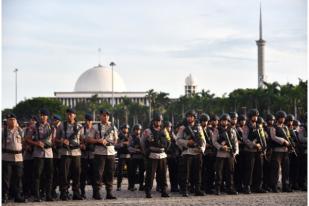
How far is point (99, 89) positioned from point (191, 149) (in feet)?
A: 419

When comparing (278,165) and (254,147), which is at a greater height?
(254,147)

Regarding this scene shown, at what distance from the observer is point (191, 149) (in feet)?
47.8

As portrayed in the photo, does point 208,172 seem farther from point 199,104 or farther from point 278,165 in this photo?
point 199,104

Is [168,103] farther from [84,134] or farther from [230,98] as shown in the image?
[84,134]

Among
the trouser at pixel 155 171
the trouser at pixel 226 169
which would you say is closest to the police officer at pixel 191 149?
the trouser at pixel 226 169

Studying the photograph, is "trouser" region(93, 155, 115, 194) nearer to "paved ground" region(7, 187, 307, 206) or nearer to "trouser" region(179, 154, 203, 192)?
"paved ground" region(7, 187, 307, 206)

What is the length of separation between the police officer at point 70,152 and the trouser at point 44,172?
0.26 metres

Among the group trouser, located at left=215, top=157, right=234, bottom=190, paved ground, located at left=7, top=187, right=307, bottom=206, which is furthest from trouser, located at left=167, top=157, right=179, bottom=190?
trouser, located at left=215, top=157, right=234, bottom=190

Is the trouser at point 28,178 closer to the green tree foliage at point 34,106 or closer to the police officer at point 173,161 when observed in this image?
the police officer at point 173,161

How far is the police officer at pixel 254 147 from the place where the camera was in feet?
49.7

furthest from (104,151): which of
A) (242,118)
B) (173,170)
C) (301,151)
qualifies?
(301,151)

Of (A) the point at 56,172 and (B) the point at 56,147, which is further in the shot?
(A) the point at 56,172

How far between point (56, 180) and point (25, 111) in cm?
7906

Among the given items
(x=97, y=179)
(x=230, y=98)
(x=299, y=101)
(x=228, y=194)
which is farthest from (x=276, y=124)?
(x=230, y=98)
